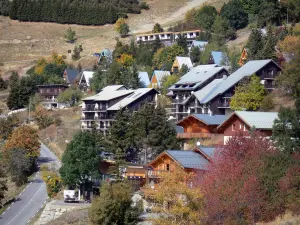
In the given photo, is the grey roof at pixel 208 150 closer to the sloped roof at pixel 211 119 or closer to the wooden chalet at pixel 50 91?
→ the sloped roof at pixel 211 119

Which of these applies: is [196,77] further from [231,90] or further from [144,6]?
[144,6]

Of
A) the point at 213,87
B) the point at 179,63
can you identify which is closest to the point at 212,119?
the point at 213,87

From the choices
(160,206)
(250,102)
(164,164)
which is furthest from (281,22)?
(160,206)

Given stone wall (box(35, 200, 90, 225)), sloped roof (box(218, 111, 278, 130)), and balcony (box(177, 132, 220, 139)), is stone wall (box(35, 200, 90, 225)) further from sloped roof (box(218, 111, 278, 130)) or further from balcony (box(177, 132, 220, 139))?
sloped roof (box(218, 111, 278, 130))

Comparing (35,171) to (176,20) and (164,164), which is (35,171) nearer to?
(164,164)

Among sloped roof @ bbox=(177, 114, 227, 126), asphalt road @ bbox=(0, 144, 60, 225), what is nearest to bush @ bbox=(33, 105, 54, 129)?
asphalt road @ bbox=(0, 144, 60, 225)

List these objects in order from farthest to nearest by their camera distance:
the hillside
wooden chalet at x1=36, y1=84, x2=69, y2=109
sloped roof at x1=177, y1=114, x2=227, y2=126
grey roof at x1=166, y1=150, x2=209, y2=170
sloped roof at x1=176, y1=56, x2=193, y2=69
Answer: the hillside, wooden chalet at x1=36, y1=84, x2=69, y2=109, sloped roof at x1=176, y1=56, x2=193, y2=69, sloped roof at x1=177, y1=114, x2=227, y2=126, grey roof at x1=166, y1=150, x2=209, y2=170

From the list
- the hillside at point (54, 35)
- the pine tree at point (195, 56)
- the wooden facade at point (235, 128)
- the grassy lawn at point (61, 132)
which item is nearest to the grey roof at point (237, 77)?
the wooden facade at point (235, 128)

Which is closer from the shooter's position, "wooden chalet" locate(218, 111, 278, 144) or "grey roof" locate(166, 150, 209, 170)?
"grey roof" locate(166, 150, 209, 170)
